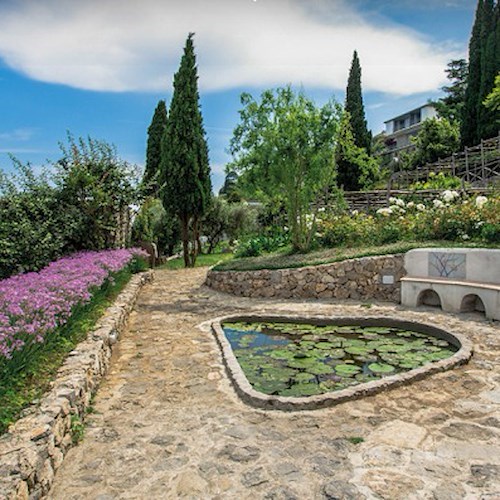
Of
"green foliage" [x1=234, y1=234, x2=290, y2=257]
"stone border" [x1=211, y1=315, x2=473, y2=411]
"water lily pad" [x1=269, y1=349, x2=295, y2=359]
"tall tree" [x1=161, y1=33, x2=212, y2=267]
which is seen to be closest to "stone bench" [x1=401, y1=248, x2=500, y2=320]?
"stone border" [x1=211, y1=315, x2=473, y2=411]

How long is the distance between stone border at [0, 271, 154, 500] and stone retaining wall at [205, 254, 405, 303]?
5385mm

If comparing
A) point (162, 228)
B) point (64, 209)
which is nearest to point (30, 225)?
point (64, 209)

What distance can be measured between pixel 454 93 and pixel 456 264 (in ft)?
115

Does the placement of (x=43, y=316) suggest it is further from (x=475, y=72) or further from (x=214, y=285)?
(x=475, y=72)

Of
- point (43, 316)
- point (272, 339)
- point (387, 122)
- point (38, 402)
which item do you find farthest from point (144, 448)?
point (387, 122)

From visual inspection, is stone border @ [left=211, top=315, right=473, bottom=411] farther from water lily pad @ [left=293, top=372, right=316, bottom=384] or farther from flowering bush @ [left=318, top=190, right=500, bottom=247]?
flowering bush @ [left=318, top=190, right=500, bottom=247]

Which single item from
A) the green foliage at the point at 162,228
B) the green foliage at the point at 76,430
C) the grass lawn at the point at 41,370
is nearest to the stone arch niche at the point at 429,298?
the grass lawn at the point at 41,370

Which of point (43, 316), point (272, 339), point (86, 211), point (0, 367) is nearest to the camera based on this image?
point (0, 367)

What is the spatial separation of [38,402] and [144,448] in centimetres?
79

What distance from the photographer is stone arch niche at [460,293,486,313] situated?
271 inches

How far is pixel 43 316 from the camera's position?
3.86 metres

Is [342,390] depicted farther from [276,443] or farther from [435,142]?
[435,142]

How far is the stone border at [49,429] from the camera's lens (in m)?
2.20

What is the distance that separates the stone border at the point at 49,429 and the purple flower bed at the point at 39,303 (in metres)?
0.39
